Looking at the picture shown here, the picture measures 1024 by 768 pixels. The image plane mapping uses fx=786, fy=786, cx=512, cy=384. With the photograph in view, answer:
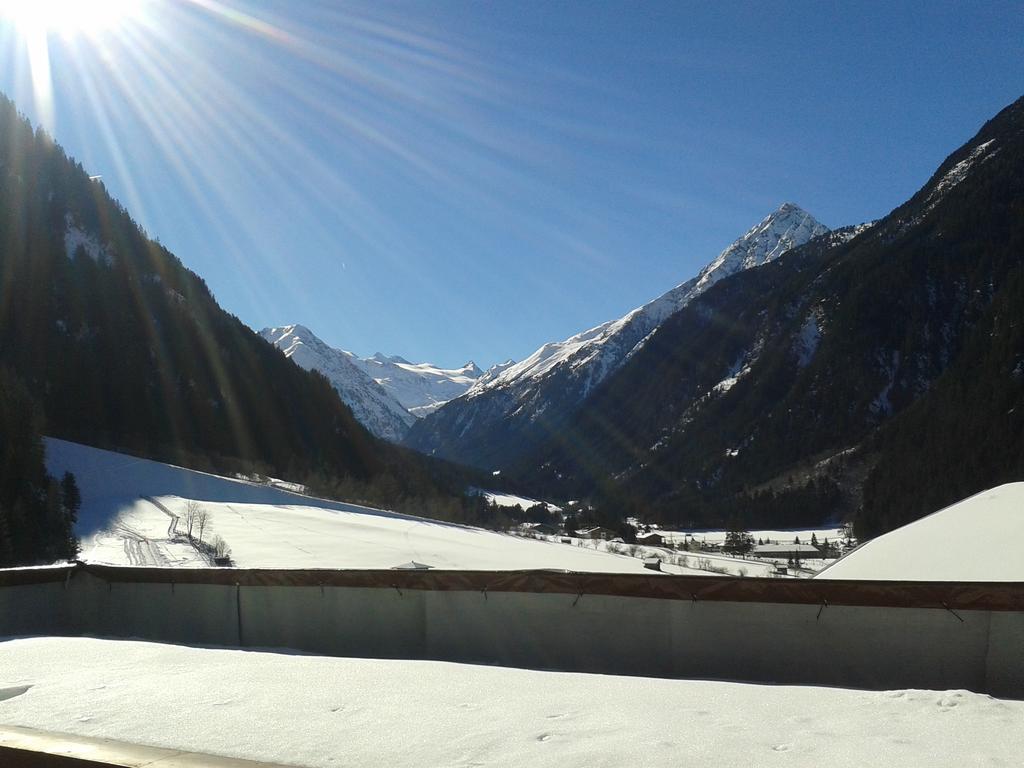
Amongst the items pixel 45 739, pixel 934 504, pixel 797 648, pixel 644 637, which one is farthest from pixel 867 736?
pixel 934 504

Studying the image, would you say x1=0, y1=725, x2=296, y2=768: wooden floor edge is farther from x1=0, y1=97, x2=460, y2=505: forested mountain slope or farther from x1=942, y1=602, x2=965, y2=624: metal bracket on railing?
x1=0, y1=97, x2=460, y2=505: forested mountain slope

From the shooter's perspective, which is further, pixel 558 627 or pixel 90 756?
pixel 558 627

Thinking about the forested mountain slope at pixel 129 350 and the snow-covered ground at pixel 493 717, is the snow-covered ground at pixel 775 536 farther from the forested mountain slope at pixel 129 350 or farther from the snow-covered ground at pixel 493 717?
the snow-covered ground at pixel 493 717

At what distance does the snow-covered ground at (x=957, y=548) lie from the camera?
Result: 65.6 ft

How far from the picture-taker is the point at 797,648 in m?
9.23

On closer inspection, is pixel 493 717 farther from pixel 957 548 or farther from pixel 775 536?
pixel 775 536

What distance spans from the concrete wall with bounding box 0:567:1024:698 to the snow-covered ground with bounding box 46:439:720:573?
2321cm

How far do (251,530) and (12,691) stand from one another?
51.1 m

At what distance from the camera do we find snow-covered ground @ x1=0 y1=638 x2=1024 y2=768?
5.47 meters

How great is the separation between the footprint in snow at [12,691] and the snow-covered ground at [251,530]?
28191 mm

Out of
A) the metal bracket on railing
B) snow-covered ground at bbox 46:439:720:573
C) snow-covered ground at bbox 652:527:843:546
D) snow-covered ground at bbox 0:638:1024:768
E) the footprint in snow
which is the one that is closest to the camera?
snow-covered ground at bbox 0:638:1024:768

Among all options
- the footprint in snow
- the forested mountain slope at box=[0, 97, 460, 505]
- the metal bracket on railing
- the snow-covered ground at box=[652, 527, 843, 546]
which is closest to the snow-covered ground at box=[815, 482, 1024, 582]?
the metal bracket on railing

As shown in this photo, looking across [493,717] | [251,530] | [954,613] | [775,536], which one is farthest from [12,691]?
[775,536]

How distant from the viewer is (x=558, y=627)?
10.6 metres
